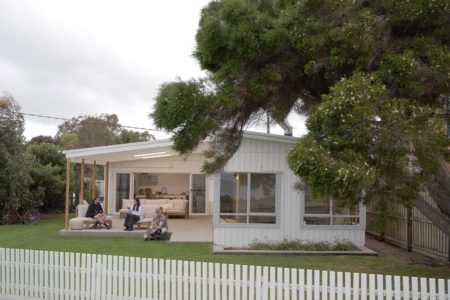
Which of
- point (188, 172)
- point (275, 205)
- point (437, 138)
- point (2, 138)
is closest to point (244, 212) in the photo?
point (275, 205)

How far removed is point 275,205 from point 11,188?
1258 cm

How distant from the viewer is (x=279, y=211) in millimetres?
14648

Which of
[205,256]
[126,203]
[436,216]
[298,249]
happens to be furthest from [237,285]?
[126,203]

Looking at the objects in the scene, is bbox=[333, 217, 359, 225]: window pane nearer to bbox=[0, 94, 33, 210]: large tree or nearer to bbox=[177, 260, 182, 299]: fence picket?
bbox=[177, 260, 182, 299]: fence picket

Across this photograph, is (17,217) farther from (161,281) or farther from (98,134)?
(98,134)

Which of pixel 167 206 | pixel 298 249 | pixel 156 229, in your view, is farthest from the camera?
pixel 167 206

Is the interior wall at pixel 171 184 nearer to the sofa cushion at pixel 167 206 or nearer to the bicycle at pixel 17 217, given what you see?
the sofa cushion at pixel 167 206

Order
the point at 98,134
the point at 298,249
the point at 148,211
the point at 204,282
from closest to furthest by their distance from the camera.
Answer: the point at 204,282 → the point at 298,249 → the point at 148,211 → the point at 98,134

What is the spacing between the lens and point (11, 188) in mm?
21828

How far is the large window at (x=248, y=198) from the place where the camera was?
48.2 feet

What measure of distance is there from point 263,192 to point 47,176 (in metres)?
14.4

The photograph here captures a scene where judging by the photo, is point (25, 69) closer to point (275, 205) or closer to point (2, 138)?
point (2, 138)

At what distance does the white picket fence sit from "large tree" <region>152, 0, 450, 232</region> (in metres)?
1.27

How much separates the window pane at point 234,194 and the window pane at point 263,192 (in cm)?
24
